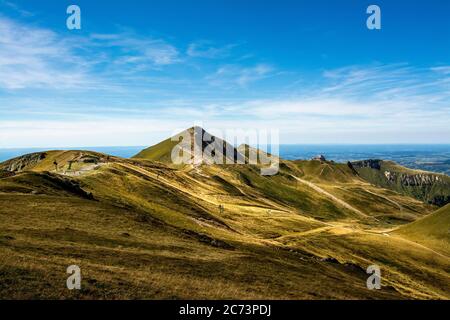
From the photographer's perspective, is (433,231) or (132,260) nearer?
(132,260)

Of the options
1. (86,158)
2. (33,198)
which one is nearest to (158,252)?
(33,198)

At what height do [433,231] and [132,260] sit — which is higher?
[132,260]

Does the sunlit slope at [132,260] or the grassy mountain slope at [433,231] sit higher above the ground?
the sunlit slope at [132,260]

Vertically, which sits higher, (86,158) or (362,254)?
(86,158)

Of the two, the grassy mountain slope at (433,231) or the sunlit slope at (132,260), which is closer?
the sunlit slope at (132,260)

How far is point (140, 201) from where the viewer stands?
104 m

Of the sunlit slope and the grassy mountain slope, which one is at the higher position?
the sunlit slope

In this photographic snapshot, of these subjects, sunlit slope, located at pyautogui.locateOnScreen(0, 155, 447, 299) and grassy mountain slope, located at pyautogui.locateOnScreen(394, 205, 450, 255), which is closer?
sunlit slope, located at pyautogui.locateOnScreen(0, 155, 447, 299)

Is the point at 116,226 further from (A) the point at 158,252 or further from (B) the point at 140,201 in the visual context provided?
(B) the point at 140,201

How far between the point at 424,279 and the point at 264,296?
8425cm
